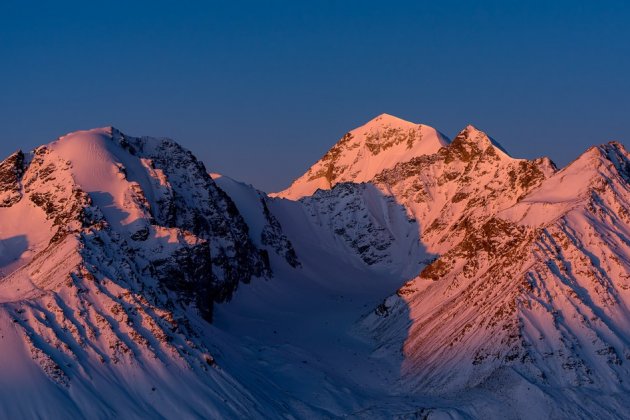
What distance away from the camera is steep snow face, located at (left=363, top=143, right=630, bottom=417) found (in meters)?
116

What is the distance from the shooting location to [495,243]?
15100 centimetres

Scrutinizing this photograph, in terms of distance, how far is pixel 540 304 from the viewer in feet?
411

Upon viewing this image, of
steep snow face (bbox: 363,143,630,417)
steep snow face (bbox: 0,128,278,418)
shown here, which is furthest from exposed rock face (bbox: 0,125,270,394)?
steep snow face (bbox: 363,143,630,417)

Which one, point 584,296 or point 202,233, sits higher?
point 202,233

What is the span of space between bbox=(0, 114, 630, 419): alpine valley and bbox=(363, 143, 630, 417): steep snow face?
0.26 metres

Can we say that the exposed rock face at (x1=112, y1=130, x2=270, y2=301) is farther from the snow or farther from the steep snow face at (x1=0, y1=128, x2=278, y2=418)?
the snow

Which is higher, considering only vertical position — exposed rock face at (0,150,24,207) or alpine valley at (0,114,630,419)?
exposed rock face at (0,150,24,207)

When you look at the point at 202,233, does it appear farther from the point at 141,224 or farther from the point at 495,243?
the point at 495,243

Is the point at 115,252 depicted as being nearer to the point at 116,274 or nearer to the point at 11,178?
the point at 116,274

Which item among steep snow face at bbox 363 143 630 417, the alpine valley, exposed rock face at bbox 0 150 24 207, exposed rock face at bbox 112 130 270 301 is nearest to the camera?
the alpine valley

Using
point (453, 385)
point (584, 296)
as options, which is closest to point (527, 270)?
point (584, 296)

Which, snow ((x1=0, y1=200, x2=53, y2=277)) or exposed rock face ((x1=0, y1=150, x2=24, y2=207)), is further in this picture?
exposed rock face ((x1=0, y1=150, x2=24, y2=207))

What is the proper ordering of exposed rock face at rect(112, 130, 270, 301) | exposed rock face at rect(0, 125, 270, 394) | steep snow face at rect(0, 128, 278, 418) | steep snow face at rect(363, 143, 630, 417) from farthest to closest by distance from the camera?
exposed rock face at rect(112, 130, 270, 301) < steep snow face at rect(363, 143, 630, 417) < exposed rock face at rect(0, 125, 270, 394) < steep snow face at rect(0, 128, 278, 418)

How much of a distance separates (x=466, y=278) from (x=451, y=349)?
23826 millimetres
